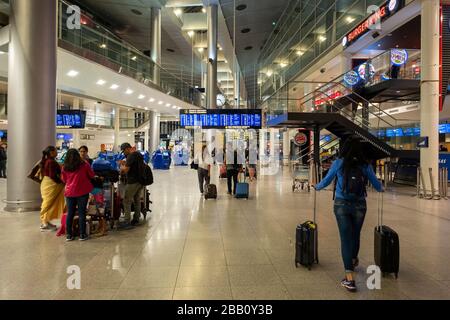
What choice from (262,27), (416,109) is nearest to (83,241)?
(416,109)

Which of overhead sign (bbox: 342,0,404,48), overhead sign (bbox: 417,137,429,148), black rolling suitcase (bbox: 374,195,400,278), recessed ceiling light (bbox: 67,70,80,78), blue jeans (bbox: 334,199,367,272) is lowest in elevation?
black rolling suitcase (bbox: 374,195,400,278)

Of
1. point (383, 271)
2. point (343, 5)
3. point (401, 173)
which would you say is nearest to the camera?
point (383, 271)

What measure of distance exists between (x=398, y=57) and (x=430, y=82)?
2.40 metres

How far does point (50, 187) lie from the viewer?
20.0 ft

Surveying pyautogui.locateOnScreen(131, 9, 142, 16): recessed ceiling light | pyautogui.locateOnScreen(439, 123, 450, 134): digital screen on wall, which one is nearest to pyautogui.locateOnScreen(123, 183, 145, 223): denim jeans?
pyautogui.locateOnScreen(439, 123, 450, 134): digital screen on wall

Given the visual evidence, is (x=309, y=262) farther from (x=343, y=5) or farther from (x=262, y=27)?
(x=262, y=27)

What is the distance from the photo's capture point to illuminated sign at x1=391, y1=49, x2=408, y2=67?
509 inches

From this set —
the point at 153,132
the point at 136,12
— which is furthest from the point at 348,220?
the point at 153,132

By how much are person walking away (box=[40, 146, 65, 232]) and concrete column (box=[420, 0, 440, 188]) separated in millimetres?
11722

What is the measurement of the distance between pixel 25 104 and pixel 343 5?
18039 millimetres

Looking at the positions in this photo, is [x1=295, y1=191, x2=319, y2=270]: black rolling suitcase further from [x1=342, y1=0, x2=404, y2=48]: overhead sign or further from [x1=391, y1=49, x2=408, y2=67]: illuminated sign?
[x1=342, y1=0, x2=404, y2=48]: overhead sign

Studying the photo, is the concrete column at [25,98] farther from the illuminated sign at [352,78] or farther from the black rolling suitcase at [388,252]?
the illuminated sign at [352,78]

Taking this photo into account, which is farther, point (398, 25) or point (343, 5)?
point (343, 5)

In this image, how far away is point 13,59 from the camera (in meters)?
7.99
